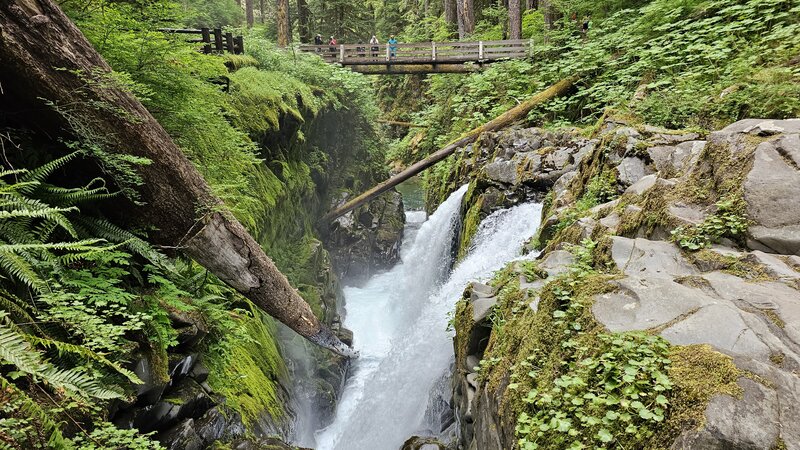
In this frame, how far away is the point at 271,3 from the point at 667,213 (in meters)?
36.4

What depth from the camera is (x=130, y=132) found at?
11.9 feet

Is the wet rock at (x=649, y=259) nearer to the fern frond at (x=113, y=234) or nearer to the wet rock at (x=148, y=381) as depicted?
the wet rock at (x=148, y=381)

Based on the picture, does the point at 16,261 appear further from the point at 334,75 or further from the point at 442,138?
the point at 442,138

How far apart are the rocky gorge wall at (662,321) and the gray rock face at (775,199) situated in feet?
0.03

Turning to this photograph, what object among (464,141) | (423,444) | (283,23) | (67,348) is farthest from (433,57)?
(67,348)

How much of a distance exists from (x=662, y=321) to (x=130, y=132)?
4.43 meters

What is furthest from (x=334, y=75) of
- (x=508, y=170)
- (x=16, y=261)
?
(x=16, y=261)

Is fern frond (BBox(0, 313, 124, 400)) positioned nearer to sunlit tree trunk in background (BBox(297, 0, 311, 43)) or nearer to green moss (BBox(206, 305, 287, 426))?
green moss (BBox(206, 305, 287, 426))

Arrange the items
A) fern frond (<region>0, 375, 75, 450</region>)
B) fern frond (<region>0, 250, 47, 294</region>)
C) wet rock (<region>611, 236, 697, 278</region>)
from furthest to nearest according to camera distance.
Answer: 1. wet rock (<region>611, 236, 697, 278</region>)
2. fern frond (<region>0, 250, 47, 294</region>)
3. fern frond (<region>0, 375, 75, 450</region>)

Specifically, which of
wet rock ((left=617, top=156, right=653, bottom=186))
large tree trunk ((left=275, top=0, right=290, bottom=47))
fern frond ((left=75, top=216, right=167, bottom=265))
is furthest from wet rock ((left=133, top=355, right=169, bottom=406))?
large tree trunk ((left=275, top=0, right=290, bottom=47))

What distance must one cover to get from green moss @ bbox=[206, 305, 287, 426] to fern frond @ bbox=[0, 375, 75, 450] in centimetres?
216

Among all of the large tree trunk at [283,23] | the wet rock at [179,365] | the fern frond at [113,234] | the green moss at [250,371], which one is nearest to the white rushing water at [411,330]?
the green moss at [250,371]

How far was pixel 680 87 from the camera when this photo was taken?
8250 mm

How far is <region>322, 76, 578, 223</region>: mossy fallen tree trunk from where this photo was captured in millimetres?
13555
